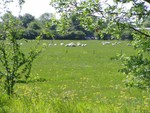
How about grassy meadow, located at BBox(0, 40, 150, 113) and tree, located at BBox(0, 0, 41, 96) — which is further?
tree, located at BBox(0, 0, 41, 96)

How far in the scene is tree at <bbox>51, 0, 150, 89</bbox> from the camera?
4930 millimetres

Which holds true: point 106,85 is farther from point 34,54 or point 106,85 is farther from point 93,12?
point 93,12

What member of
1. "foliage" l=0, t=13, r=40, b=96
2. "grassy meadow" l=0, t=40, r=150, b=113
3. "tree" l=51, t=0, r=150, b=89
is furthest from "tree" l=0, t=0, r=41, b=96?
"tree" l=51, t=0, r=150, b=89

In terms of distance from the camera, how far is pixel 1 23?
29.3ft

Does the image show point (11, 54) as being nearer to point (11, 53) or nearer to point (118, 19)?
point (11, 53)

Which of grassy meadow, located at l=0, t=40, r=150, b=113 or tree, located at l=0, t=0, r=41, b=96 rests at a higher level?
tree, located at l=0, t=0, r=41, b=96

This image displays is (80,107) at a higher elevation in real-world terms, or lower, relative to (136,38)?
lower

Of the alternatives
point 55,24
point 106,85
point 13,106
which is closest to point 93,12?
point 55,24

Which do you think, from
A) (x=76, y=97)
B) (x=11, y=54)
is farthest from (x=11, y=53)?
(x=76, y=97)

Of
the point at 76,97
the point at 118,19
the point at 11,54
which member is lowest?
the point at 76,97

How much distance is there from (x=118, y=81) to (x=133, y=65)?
12.0m

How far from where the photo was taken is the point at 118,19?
16.1 ft

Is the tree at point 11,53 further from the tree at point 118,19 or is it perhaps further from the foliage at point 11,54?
the tree at point 118,19

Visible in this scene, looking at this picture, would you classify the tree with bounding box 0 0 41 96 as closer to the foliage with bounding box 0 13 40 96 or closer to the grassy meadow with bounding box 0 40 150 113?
the foliage with bounding box 0 13 40 96
